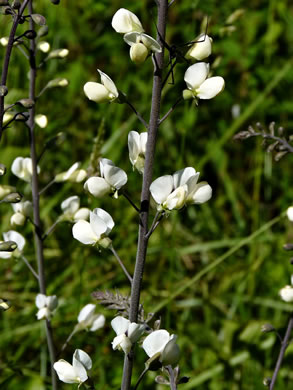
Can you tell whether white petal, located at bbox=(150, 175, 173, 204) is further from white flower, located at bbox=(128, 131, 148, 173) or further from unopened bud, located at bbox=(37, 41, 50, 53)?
unopened bud, located at bbox=(37, 41, 50, 53)

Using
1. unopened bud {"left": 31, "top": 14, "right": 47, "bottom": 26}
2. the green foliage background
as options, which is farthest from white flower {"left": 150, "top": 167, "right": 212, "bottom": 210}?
the green foliage background

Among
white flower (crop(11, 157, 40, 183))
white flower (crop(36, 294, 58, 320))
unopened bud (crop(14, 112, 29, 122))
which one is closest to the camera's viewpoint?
unopened bud (crop(14, 112, 29, 122))

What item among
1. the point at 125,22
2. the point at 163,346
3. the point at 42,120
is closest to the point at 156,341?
the point at 163,346

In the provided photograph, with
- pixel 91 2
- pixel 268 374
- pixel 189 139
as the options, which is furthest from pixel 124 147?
pixel 268 374

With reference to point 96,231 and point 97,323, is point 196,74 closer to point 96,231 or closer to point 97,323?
point 96,231

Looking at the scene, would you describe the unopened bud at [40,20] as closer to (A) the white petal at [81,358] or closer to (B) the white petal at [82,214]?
(B) the white petal at [82,214]

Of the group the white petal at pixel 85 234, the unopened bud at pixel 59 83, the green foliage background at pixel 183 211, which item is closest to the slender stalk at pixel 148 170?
the white petal at pixel 85 234
